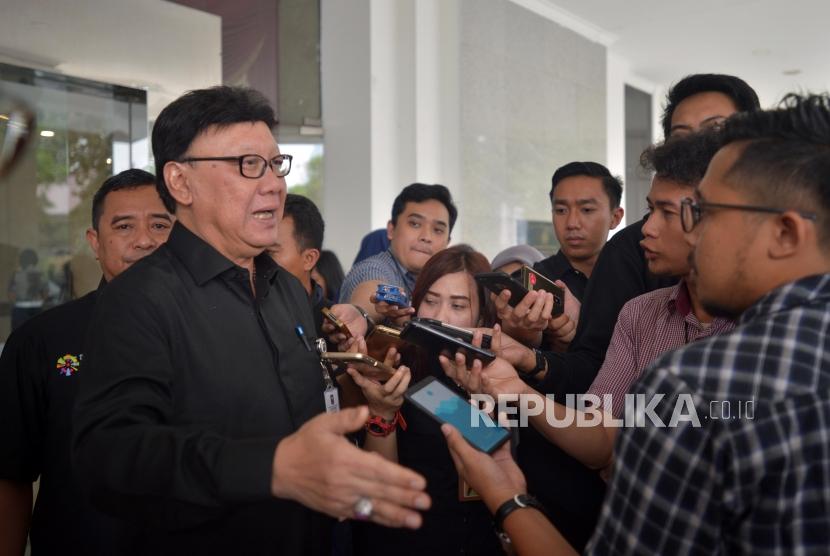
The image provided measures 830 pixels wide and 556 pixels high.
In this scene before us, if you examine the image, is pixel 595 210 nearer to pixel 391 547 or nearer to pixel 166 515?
pixel 391 547

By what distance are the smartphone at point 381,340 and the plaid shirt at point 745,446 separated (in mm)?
1183

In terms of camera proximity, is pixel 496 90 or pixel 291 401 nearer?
pixel 291 401

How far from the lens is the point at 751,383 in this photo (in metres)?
1.06

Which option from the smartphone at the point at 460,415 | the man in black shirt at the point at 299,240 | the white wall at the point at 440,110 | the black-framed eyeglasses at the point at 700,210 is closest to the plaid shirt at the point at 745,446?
the black-framed eyeglasses at the point at 700,210

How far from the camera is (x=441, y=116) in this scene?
6.07 m

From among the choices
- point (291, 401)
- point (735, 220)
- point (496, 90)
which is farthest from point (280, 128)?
point (735, 220)

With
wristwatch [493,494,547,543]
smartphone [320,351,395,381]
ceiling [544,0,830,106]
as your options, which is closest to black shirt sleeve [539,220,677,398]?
smartphone [320,351,395,381]

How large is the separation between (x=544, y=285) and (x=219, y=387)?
135 cm

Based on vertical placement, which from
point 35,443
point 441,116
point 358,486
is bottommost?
point 35,443

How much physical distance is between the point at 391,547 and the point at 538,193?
217 inches

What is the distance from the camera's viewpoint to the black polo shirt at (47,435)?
1926mm

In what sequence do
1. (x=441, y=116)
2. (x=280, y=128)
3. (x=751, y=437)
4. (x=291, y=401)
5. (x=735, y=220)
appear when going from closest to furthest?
1. (x=751, y=437)
2. (x=735, y=220)
3. (x=291, y=401)
4. (x=280, y=128)
5. (x=441, y=116)

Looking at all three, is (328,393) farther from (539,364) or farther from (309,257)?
(309,257)

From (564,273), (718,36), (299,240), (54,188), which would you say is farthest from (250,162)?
(718,36)
